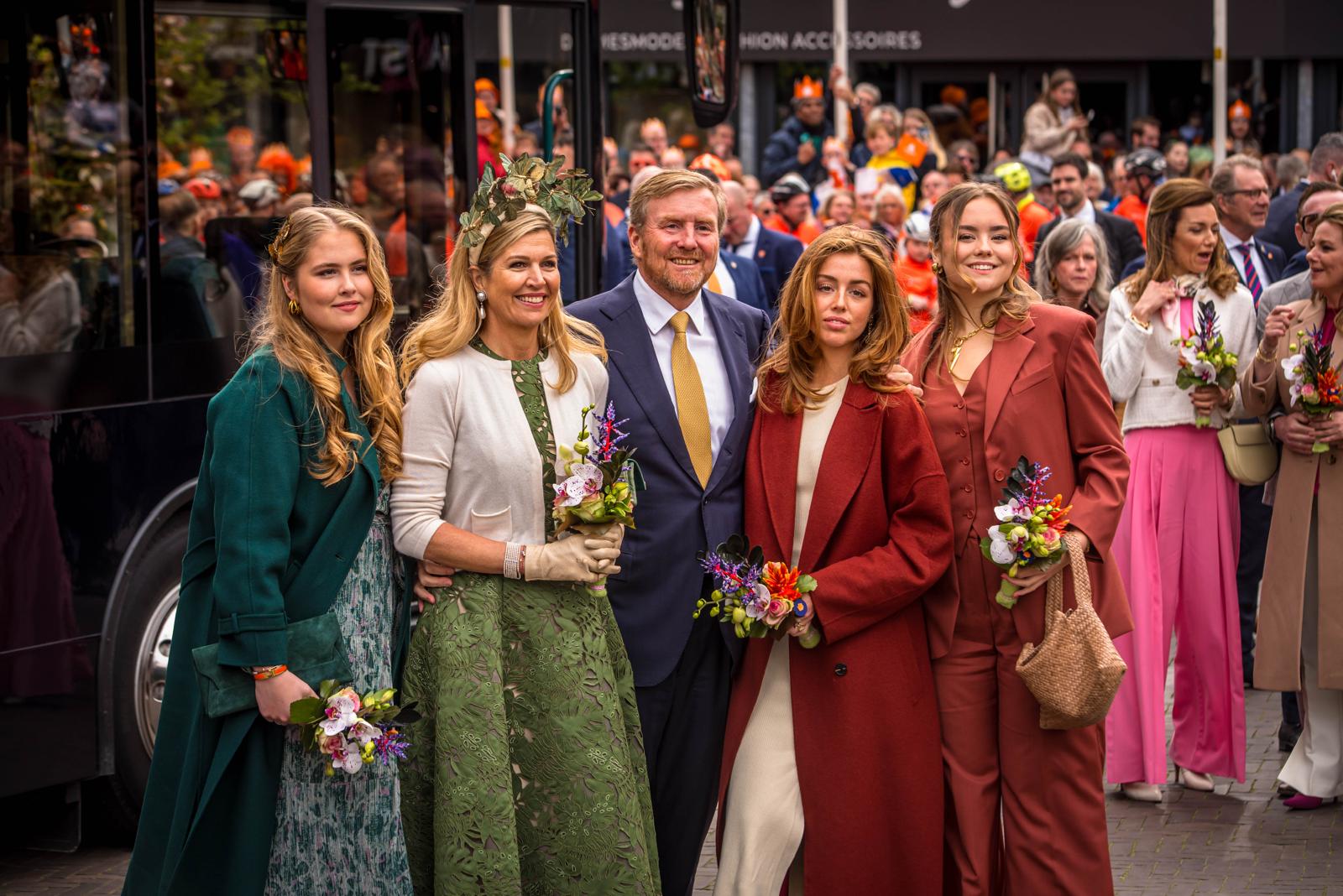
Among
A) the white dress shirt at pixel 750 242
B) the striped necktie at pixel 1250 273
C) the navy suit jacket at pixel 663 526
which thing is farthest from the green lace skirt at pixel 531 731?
the white dress shirt at pixel 750 242

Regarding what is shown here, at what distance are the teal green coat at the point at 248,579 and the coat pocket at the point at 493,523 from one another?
274mm

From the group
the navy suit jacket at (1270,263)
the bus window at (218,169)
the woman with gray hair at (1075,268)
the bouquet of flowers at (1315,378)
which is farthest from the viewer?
the navy suit jacket at (1270,263)

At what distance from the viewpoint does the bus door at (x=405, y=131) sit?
7.23m

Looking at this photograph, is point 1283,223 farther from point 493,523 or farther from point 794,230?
point 493,523

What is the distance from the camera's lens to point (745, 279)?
980cm

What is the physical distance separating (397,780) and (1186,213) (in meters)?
3.97

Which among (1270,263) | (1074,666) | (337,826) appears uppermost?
(1270,263)

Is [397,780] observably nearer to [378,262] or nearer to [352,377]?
[352,377]

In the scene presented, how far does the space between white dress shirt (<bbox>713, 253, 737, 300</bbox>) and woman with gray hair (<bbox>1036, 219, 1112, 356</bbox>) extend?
2597 mm

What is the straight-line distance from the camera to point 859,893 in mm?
4441

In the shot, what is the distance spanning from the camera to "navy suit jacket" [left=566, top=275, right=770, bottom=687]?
14.7ft

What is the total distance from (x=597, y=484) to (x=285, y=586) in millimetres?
769

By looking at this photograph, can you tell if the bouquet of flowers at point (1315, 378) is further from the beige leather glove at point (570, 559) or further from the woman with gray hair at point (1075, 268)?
the beige leather glove at point (570, 559)

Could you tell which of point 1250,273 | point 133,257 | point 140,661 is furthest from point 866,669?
point 1250,273
